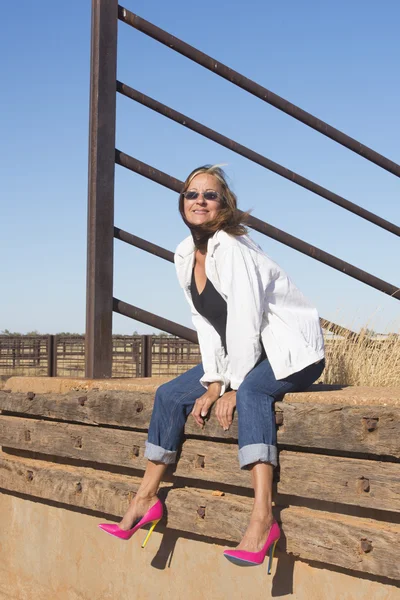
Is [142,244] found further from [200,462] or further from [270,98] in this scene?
[200,462]

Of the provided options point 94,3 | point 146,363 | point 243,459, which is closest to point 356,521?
point 243,459

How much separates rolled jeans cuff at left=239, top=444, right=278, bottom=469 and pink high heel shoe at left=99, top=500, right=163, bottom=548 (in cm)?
65

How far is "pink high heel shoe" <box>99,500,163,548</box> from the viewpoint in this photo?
11.5ft

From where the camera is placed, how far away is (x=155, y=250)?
457 centimetres

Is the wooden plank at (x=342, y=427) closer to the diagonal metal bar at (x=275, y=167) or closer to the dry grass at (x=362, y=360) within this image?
the dry grass at (x=362, y=360)

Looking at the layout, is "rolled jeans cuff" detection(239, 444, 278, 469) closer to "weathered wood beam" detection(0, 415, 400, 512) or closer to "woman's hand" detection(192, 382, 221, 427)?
"weathered wood beam" detection(0, 415, 400, 512)

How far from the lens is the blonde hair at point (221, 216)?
11.7 ft

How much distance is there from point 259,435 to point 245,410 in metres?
0.12

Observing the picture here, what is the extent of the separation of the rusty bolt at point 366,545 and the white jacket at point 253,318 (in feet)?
2.36

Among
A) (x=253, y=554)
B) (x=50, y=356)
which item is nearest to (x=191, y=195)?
(x=253, y=554)

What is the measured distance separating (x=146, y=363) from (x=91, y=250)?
23.9ft

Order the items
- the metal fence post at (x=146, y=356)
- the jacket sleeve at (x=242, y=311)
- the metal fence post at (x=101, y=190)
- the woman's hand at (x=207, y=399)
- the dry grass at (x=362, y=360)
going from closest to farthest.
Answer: the jacket sleeve at (x=242, y=311) < the woman's hand at (x=207, y=399) < the dry grass at (x=362, y=360) < the metal fence post at (x=101, y=190) < the metal fence post at (x=146, y=356)

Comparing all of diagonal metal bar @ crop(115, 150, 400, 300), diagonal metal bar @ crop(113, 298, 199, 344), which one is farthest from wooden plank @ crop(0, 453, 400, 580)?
diagonal metal bar @ crop(115, 150, 400, 300)

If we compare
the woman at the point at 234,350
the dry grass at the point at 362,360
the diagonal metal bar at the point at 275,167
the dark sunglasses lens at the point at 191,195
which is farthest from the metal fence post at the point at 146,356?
the dark sunglasses lens at the point at 191,195
